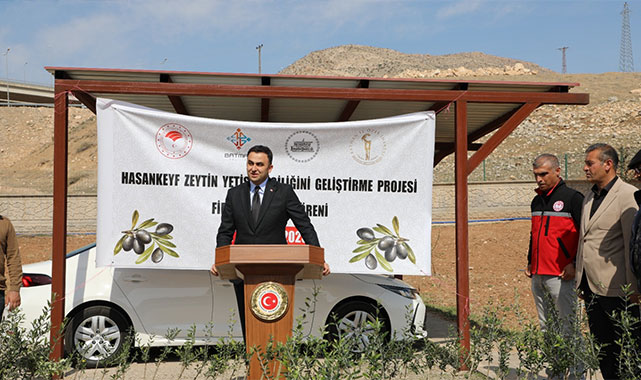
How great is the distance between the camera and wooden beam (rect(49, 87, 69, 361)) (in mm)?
5707

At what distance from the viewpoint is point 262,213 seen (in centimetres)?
468

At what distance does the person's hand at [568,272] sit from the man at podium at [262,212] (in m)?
2.17

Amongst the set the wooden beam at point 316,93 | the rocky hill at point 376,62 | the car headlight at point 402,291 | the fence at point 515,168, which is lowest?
the car headlight at point 402,291

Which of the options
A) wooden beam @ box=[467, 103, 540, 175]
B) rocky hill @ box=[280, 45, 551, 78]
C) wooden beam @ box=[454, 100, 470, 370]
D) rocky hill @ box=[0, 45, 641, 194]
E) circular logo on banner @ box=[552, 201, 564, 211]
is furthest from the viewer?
rocky hill @ box=[280, 45, 551, 78]

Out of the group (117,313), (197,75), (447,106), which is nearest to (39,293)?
(117,313)

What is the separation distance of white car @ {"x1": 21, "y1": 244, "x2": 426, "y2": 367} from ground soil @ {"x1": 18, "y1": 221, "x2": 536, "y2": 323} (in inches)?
127

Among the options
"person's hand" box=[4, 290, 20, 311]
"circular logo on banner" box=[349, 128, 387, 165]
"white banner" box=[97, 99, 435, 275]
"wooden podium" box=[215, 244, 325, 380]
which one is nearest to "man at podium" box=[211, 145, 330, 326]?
"wooden podium" box=[215, 244, 325, 380]

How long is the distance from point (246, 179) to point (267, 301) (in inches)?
98.9

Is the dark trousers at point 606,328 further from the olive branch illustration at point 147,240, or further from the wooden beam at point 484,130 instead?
the olive branch illustration at point 147,240

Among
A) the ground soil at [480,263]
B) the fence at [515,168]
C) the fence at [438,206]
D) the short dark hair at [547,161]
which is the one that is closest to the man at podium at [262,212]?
the short dark hair at [547,161]

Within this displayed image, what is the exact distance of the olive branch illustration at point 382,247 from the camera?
618cm

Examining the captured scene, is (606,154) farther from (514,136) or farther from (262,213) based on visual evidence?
(514,136)

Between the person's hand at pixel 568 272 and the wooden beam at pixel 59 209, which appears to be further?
the wooden beam at pixel 59 209

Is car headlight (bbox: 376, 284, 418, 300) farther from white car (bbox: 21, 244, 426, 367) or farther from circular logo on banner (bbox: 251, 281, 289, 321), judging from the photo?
circular logo on banner (bbox: 251, 281, 289, 321)
